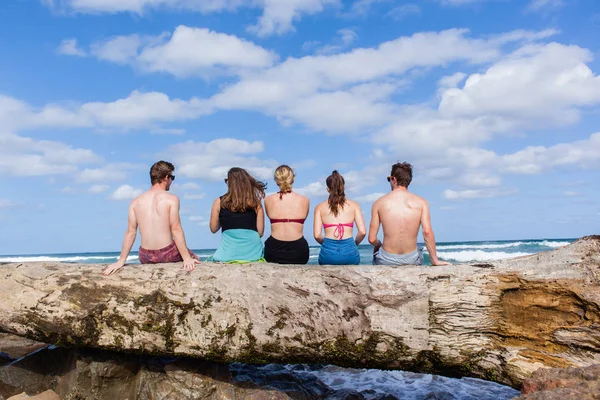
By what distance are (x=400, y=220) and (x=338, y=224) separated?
842mm

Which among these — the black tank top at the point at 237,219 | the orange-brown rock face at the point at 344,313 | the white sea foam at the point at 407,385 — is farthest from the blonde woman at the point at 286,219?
the white sea foam at the point at 407,385

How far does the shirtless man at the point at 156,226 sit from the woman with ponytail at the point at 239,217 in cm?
49

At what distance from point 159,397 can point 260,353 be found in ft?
4.37

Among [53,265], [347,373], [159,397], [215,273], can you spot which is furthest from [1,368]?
[347,373]

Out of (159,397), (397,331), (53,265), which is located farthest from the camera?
(53,265)

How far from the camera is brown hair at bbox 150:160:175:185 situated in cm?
580

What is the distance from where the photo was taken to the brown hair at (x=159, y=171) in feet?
19.0

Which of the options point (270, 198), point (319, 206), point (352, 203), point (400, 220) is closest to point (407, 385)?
point (400, 220)

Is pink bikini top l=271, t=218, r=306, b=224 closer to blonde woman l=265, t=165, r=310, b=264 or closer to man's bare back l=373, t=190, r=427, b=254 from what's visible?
blonde woman l=265, t=165, r=310, b=264

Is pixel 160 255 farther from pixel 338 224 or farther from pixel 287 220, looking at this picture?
pixel 338 224

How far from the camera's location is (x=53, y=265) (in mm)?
5496

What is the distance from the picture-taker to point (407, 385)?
6.42 m

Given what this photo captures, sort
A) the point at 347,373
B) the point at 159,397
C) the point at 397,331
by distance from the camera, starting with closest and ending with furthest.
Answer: the point at 397,331
the point at 159,397
the point at 347,373

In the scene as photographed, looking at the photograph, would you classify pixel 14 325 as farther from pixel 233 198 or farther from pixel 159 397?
pixel 233 198
